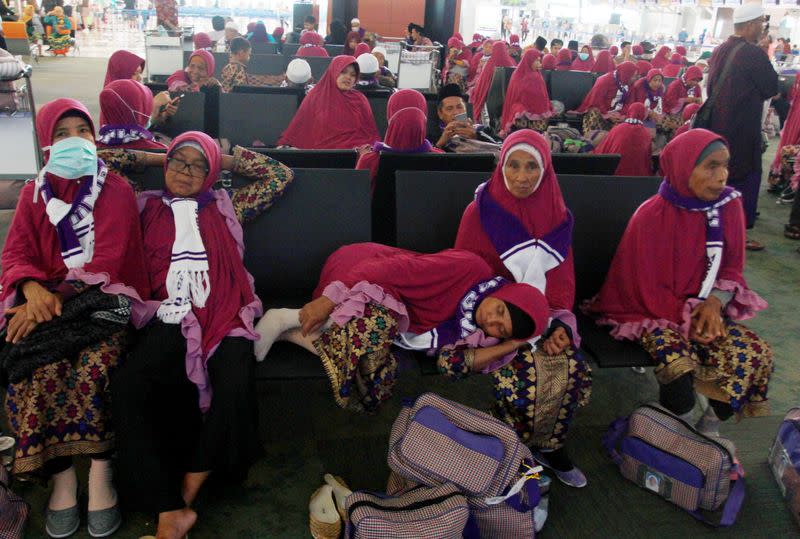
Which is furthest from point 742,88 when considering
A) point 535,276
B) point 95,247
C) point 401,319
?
point 95,247

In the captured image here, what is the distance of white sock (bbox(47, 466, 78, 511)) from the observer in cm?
181

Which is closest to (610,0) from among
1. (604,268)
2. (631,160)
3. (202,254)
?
(631,160)

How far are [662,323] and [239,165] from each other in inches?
62.3

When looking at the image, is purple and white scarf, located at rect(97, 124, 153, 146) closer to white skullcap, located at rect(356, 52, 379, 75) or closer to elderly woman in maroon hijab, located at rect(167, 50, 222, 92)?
elderly woman in maroon hijab, located at rect(167, 50, 222, 92)

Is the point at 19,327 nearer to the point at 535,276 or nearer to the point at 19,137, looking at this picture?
the point at 535,276

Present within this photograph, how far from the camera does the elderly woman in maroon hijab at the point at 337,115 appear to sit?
13.4 feet

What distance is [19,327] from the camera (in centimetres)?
176

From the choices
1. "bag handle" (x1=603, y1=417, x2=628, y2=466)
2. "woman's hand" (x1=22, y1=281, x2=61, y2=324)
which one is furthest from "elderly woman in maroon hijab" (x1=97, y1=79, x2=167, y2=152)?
"bag handle" (x1=603, y1=417, x2=628, y2=466)

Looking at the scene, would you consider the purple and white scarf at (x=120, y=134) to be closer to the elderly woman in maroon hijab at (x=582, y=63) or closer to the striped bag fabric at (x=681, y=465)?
the striped bag fabric at (x=681, y=465)

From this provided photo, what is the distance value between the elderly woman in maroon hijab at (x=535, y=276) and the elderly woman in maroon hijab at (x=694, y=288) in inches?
10.6

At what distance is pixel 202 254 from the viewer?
6.56 feet

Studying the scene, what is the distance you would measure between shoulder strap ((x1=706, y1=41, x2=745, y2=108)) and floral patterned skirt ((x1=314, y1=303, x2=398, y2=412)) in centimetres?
329

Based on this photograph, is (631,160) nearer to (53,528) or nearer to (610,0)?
(53,528)

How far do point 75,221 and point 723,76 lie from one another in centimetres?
395
